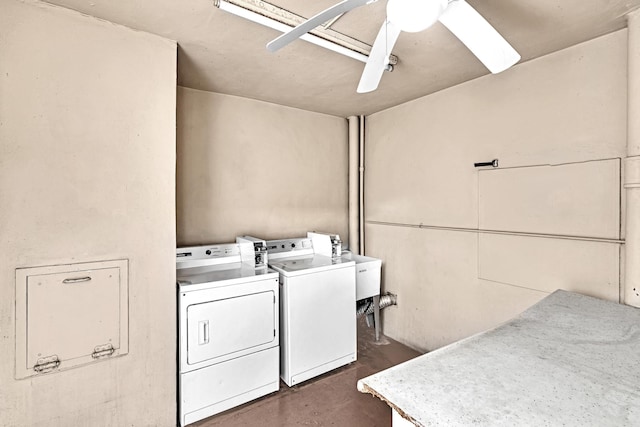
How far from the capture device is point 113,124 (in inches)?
68.6

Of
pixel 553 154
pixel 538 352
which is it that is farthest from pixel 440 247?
pixel 538 352

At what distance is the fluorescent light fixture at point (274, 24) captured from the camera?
5.03ft

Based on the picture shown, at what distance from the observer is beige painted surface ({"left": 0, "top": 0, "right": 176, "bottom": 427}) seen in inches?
59.7

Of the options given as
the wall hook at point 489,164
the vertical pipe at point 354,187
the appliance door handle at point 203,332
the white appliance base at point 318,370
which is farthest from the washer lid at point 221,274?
the wall hook at point 489,164

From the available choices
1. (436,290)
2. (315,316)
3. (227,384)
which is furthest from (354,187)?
(227,384)

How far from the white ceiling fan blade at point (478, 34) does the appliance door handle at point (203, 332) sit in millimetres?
2066

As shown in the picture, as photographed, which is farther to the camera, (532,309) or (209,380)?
(209,380)

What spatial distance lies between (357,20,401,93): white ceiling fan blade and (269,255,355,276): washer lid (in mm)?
1368

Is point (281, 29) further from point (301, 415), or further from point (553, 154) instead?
point (301, 415)

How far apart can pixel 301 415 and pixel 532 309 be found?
1571 mm

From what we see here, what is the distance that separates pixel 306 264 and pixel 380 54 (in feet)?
5.59

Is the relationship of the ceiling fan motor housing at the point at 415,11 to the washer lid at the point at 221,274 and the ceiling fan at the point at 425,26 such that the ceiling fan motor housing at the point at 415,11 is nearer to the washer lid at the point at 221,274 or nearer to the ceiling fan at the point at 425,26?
the ceiling fan at the point at 425,26

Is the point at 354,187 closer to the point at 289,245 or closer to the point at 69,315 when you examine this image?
the point at 289,245

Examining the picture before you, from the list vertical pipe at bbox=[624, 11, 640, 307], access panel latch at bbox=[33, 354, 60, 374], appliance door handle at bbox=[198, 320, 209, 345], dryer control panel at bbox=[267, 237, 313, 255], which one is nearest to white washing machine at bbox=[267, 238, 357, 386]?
dryer control panel at bbox=[267, 237, 313, 255]
